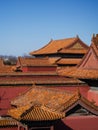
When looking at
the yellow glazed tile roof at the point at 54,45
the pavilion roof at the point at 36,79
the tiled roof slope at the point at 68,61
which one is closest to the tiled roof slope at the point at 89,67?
the pavilion roof at the point at 36,79

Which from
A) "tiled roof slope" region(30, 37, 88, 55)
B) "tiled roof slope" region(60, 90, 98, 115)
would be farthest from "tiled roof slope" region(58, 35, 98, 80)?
"tiled roof slope" region(30, 37, 88, 55)

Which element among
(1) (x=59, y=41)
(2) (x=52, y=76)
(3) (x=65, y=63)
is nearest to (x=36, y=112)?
(2) (x=52, y=76)

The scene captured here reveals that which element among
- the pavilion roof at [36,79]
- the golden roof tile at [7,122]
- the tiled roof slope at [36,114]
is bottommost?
the golden roof tile at [7,122]

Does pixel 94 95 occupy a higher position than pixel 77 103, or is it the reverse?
pixel 77 103

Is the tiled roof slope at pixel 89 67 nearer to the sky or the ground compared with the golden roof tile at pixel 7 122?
nearer to the sky

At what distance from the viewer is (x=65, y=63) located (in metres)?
34.0

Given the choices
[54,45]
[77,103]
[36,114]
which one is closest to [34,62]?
[54,45]

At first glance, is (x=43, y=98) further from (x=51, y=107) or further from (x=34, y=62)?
(x=34, y=62)

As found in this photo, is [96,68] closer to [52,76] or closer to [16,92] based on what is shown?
[16,92]

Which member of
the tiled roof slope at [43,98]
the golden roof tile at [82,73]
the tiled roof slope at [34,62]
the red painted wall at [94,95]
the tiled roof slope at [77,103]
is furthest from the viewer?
the tiled roof slope at [34,62]

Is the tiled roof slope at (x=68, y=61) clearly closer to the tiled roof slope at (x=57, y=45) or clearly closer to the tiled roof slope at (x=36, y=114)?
the tiled roof slope at (x=57, y=45)

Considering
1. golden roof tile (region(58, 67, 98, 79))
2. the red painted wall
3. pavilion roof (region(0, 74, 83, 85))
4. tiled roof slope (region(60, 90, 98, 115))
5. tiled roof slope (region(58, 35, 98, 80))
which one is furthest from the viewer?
pavilion roof (region(0, 74, 83, 85))

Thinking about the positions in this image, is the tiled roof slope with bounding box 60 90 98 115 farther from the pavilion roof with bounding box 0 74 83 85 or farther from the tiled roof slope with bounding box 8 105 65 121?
the pavilion roof with bounding box 0 74 83 85

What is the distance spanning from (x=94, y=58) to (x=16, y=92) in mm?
5985
